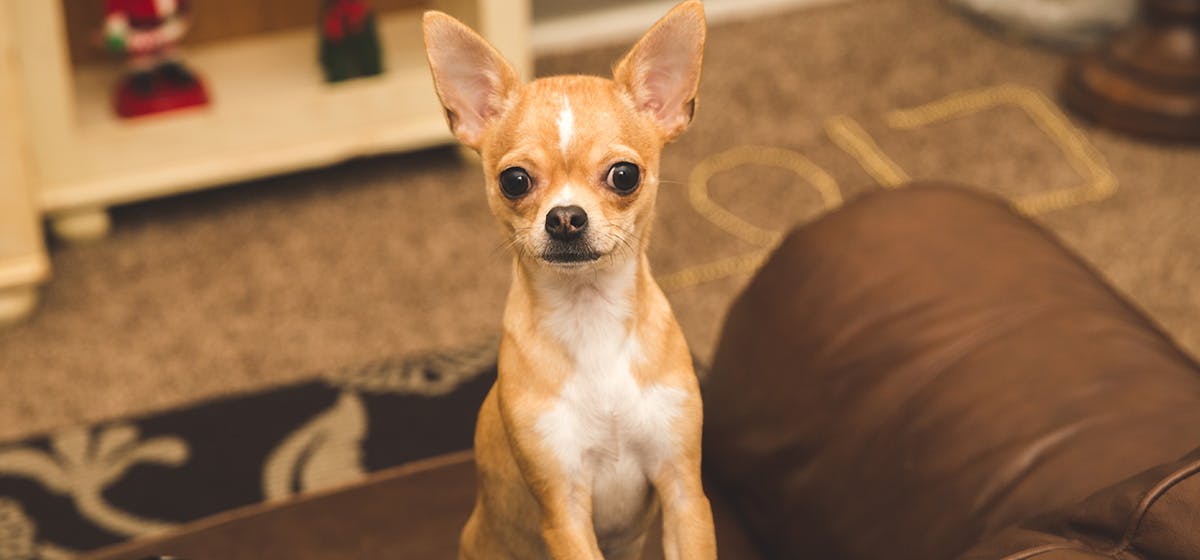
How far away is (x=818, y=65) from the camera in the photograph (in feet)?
10.3

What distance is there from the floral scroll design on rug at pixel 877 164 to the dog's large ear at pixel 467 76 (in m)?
1.50

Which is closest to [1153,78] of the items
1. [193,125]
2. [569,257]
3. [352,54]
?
[352,54]

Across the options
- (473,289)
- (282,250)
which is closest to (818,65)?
(473,289)

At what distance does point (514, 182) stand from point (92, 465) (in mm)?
1365

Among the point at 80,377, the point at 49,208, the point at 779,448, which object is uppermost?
the point at 779,448

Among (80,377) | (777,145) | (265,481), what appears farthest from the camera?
(777,145)

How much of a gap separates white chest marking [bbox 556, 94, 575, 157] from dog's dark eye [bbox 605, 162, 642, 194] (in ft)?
0.12

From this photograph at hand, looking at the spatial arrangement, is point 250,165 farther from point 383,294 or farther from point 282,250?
point 383,294

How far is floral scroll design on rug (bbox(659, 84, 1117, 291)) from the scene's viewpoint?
8.24ft

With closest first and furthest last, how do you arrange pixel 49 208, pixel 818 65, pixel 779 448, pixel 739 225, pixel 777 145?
pixel 779 448 < pixel 49 208 < pixel 739 225 < pixel 777 145 < pixel 818 65

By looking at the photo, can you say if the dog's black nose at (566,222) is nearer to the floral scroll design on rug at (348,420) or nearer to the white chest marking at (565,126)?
the white chest marking at (565,126)

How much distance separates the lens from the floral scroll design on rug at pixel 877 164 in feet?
8.24

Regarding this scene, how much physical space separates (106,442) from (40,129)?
2.21 feet

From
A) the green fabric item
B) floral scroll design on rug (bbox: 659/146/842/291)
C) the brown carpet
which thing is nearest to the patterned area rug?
the brown carpet
